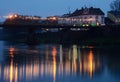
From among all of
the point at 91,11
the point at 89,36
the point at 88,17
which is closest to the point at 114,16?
the point at 91,11

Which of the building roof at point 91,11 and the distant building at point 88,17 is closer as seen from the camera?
the distant building at point 88,17

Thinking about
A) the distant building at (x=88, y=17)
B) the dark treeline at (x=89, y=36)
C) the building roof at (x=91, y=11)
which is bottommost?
the dark treeline at (x=89, y=36)

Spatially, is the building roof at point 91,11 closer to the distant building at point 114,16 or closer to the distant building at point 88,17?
the distant building at point 88,17

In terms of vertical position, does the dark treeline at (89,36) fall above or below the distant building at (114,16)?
below

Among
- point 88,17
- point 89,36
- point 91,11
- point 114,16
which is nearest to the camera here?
point 89,36

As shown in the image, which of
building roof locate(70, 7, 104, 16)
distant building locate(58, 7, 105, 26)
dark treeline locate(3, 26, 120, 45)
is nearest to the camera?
dark treeline locate(3, 26, 120, 45)

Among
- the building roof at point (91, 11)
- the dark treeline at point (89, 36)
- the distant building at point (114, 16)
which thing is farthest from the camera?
the building roof at point (91, 11)

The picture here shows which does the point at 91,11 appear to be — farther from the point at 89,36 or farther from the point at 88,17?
the point at 89,36

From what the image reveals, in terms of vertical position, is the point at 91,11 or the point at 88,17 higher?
the point at 91,11

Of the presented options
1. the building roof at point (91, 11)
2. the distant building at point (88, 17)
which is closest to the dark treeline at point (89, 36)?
the distant building at point (88, 17)

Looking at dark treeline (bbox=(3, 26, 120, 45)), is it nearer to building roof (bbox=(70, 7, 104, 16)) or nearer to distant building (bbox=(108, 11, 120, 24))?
building roof (bbox=(70, 7, 104, 16))

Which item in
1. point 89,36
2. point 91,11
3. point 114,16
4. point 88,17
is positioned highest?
point 91,11

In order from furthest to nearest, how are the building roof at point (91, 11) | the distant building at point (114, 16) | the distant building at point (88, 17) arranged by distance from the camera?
the building roof at point (91, 11)
the distant building at point (114, 16)
the distant building at point (88, 17)

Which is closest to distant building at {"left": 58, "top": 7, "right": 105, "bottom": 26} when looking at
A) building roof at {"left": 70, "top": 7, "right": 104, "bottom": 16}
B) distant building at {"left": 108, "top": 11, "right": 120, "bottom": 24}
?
building roof at {"left": 70, "top": 7, "right": 104, "bottom": 16}
